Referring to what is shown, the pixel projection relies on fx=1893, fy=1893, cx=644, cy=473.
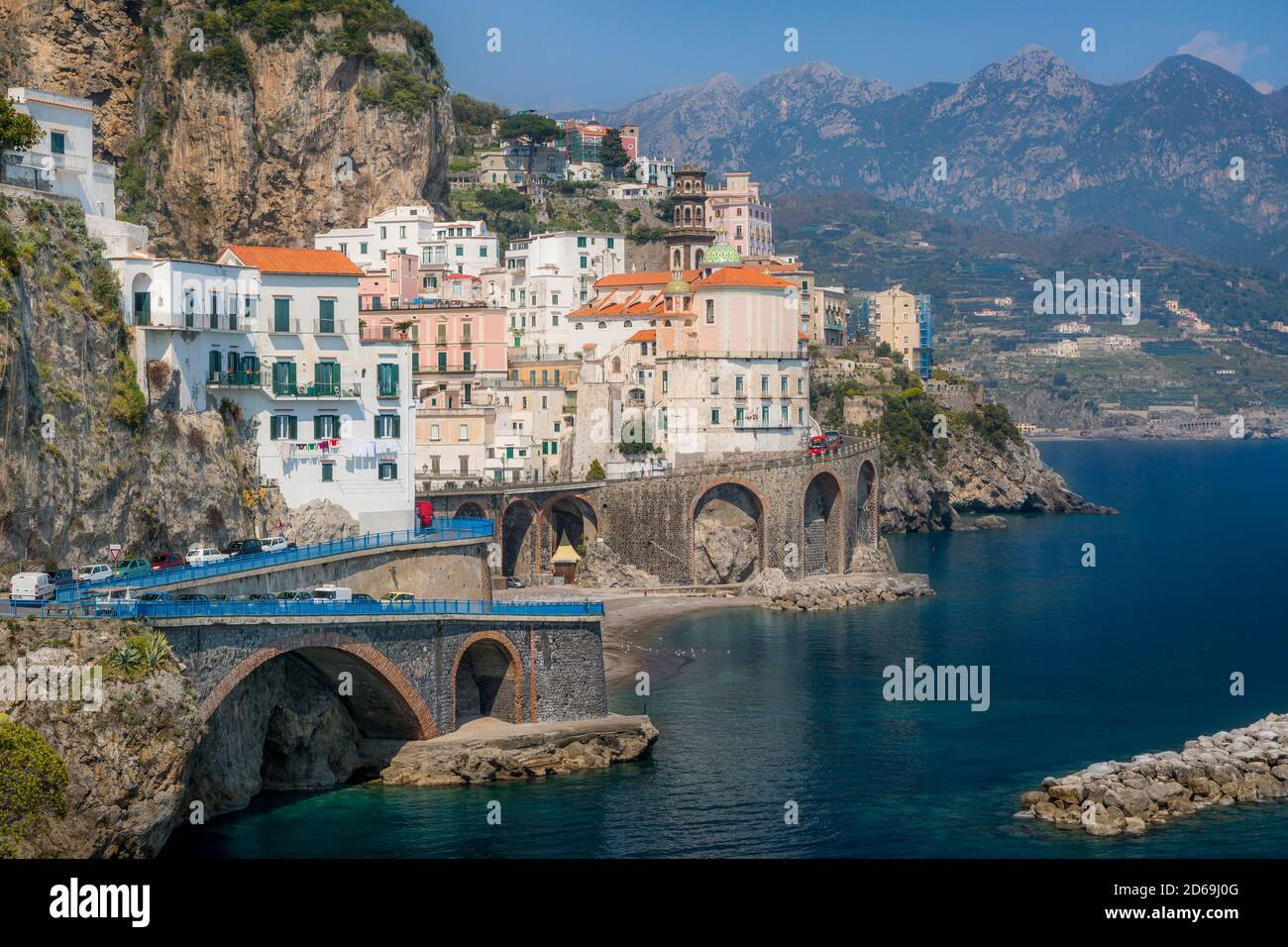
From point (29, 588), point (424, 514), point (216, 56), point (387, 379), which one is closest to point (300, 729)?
point (29, 588)

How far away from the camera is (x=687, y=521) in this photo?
11438 cm

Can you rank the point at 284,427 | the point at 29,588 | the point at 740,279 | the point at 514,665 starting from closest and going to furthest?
the point at 29,588 < the point at 514,665 < the point at 284,427 < the point at 740,279

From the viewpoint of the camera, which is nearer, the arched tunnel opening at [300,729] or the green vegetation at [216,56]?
the arched tunnel opening at [300,729]

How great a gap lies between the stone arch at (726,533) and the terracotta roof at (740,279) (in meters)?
12.9

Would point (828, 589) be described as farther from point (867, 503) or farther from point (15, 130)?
point (15, 130)

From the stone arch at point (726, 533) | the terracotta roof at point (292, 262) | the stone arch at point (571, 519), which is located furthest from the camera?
the stone arch at point (726, 533)

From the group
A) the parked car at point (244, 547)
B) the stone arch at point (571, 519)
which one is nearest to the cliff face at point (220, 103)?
the stone arch at point (571, 519)

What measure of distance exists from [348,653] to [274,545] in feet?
29.2

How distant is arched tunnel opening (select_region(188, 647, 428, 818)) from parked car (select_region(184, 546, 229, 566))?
14.3ft

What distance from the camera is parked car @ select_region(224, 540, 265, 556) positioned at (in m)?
67.1

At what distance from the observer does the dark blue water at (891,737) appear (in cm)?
5703

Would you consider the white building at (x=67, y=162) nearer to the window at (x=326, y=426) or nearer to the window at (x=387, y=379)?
the window at (x=326, y=426)

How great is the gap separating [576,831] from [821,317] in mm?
122582
